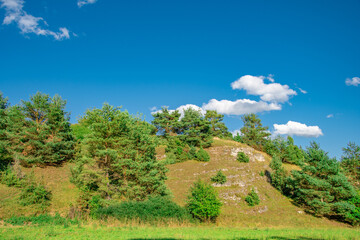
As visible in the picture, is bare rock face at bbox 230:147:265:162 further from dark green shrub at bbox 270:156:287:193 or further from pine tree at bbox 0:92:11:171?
pine tree at bbox 0:92:11:171

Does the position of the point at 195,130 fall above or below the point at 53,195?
above

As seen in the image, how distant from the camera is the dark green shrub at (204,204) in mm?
15844

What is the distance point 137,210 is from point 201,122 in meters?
→ 28.4

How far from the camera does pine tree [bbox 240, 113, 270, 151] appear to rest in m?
50.7

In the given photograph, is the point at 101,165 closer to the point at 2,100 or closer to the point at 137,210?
the point at 137,210

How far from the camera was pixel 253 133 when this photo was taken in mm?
51750

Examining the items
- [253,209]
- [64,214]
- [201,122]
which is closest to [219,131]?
[201,122]

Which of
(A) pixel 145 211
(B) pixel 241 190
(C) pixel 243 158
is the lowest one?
(A) pixel 145 211

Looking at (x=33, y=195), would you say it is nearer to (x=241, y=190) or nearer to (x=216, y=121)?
(x=241, y=190)

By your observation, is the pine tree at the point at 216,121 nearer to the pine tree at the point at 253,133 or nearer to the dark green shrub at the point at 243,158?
the pine tree at the point at 253,133

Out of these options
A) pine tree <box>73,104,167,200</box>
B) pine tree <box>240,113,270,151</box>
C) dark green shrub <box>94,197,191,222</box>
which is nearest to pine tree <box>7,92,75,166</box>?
pine tree <box>73,104,167,200</box>

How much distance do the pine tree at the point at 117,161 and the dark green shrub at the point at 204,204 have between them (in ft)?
9.51

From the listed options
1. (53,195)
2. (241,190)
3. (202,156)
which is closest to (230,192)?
(241,190)

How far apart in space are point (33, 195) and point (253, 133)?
48213 millimetres
